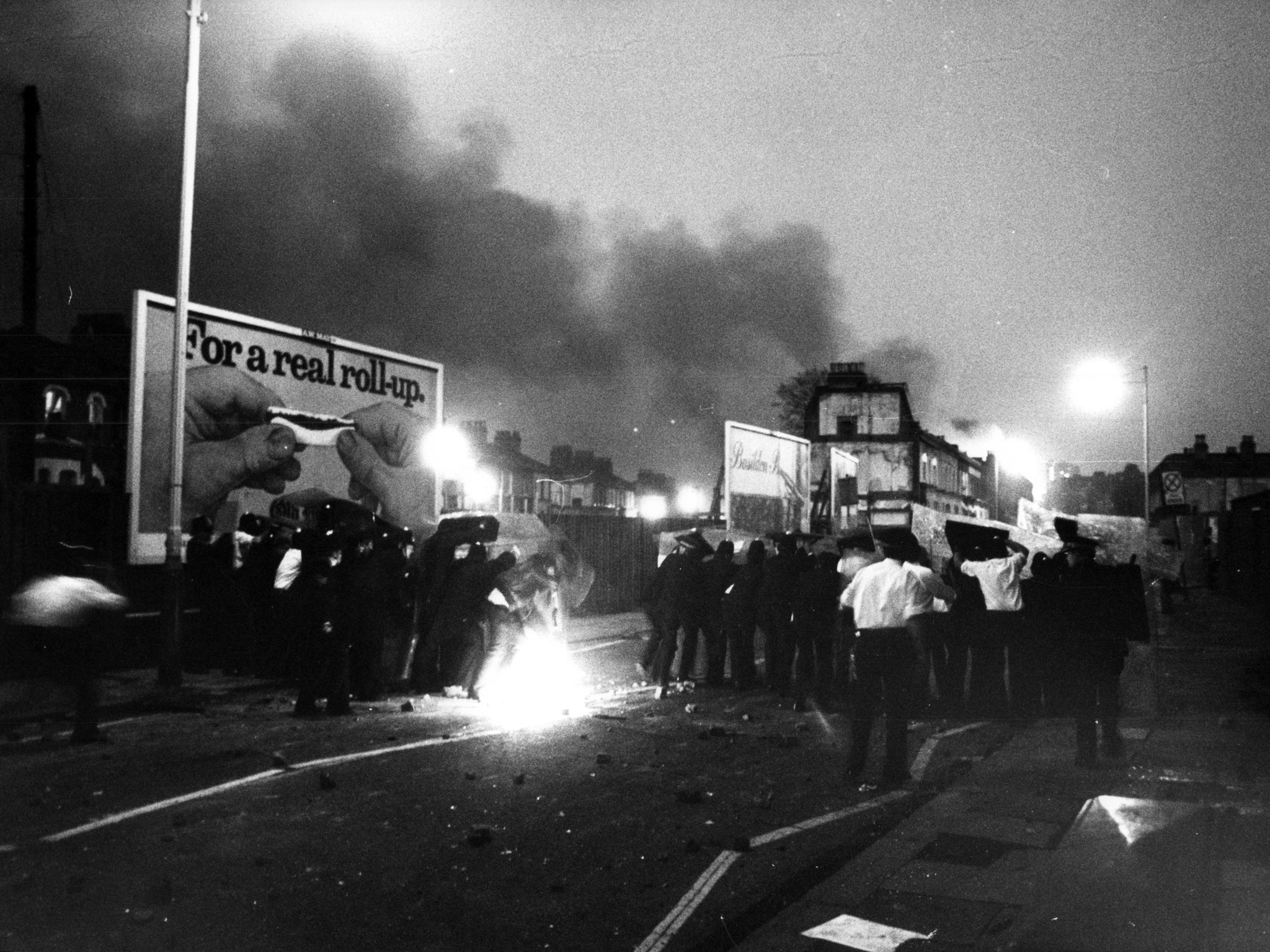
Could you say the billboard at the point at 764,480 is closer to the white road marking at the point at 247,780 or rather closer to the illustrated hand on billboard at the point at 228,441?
the illustrated hand on billboard at the point at 228,441

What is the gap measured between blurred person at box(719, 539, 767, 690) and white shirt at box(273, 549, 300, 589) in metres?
4.87

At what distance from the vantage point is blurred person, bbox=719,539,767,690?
40.7 ft

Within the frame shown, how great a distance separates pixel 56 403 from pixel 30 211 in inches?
283

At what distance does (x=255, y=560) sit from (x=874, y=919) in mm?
10194

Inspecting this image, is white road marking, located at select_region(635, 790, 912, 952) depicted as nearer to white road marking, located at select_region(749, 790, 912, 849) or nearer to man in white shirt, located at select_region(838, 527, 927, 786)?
white road marking, located at select_region(749, 790, 912, 849)

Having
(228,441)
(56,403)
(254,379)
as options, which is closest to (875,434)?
(56,403)

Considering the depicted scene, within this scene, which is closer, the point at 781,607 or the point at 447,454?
the point at 781,607

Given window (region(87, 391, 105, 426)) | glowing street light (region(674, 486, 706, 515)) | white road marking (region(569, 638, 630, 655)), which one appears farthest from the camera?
glowing street light (region(674, 486, 706, 515))

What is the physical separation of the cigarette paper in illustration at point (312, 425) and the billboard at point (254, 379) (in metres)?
0.11

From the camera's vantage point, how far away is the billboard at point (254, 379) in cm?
1484

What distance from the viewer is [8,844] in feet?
19.7

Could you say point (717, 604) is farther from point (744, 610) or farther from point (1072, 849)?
point (1072, 849)

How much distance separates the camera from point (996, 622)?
435 inches

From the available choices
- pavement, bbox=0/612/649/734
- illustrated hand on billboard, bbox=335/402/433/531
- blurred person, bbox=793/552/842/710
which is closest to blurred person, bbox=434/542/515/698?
pavement, bbox=0/612/649/734
